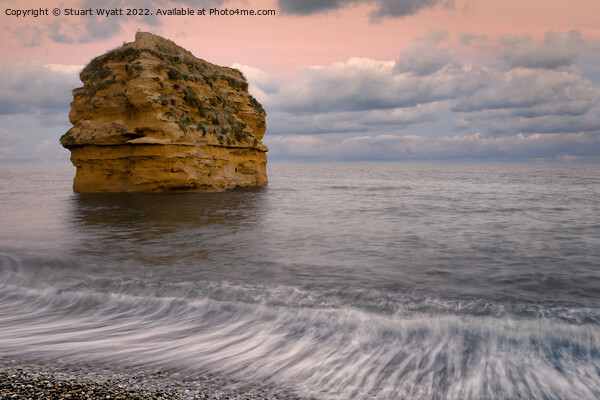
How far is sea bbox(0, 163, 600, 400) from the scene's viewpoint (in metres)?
4.37

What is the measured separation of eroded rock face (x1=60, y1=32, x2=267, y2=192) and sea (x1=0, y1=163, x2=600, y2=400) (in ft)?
35.7

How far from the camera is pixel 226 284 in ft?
24.6

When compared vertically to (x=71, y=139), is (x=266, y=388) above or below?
below

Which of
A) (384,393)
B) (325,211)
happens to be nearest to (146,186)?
(325,211)

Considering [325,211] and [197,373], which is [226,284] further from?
[325,211]

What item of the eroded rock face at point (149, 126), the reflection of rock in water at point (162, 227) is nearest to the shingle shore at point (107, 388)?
the reflection of rock in water at point (162, 227)

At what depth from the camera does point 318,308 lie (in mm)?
6285

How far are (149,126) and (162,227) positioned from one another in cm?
1138

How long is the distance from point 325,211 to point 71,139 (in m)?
17.4

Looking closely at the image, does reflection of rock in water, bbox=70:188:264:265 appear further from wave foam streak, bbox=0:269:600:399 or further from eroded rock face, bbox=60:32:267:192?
wave foam streak, bbox=0:269:600:399

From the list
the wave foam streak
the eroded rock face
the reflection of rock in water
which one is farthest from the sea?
the eroded rock face

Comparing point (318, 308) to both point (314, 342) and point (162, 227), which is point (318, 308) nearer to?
point (314, 342)

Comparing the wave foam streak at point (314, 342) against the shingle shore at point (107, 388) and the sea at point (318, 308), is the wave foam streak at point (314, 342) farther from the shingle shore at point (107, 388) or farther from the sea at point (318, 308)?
Answer: the shingle shore at point (107, 388)

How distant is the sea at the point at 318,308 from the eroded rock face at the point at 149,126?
10882 millimetres
